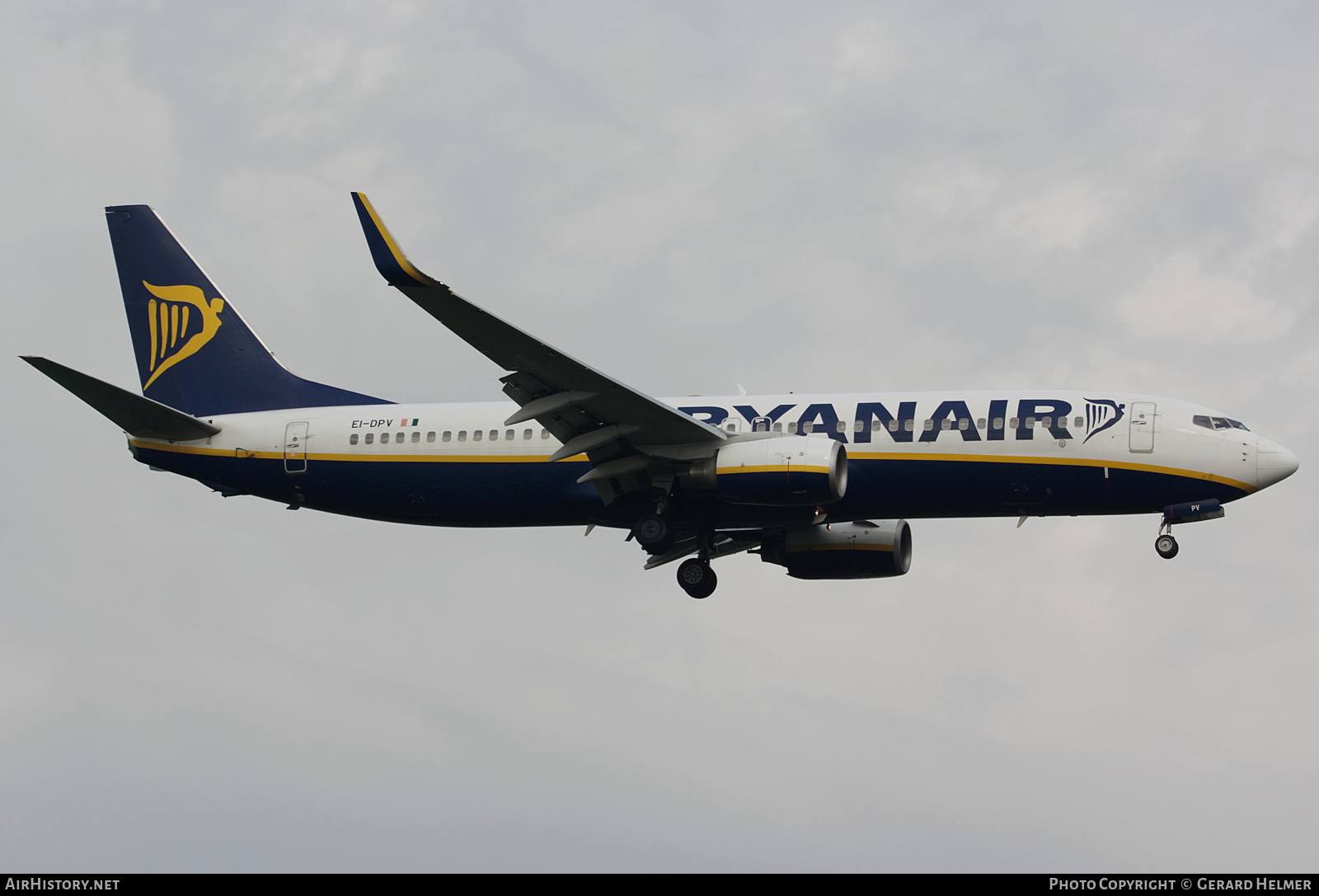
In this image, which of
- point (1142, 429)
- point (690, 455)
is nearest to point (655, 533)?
point (690, 455)

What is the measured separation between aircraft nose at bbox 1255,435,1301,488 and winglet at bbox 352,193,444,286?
1903cm

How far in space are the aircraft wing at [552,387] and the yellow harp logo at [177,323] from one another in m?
12.6

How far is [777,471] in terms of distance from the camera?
34.5 metres

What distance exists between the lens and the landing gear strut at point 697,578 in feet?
131

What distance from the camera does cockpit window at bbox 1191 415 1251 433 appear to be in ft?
117

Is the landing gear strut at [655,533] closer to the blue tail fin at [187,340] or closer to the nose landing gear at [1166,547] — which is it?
the blue tail fin at [187,340]

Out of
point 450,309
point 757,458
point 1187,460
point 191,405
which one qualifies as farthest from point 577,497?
point 1187,460

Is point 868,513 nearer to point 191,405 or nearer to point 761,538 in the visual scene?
point 761,538

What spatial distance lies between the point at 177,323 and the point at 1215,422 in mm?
27453

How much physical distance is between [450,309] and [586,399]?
5.08 meters

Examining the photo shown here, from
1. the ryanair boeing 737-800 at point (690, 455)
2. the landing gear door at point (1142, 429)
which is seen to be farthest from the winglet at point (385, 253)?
the landing gear door at point (1142, 429)

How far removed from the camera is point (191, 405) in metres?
41.9

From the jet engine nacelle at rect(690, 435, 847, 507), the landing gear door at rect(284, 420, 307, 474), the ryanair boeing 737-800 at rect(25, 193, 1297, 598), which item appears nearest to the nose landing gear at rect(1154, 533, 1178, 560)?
the ryanair boeing 737-800 at rect(25, 193, 1297, 598)

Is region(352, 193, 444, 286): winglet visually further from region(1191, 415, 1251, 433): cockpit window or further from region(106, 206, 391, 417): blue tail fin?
region(1191, 415, 1251, 433): cockpit window
